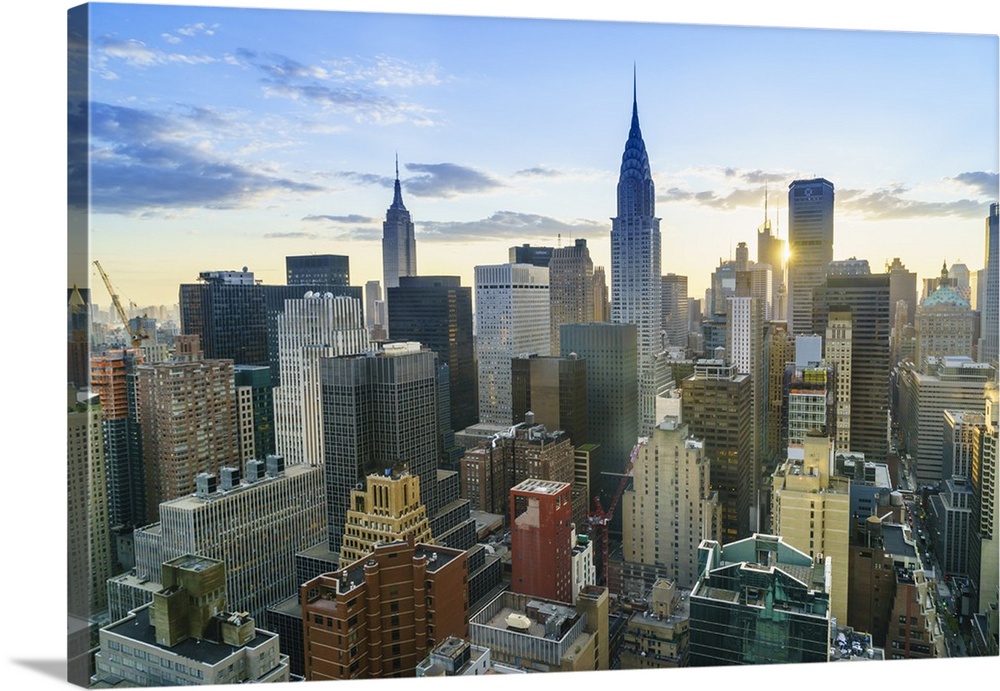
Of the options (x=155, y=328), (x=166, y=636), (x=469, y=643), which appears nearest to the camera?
(x=166, y=636)

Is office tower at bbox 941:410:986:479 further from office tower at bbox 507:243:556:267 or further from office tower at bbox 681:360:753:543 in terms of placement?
office tower at bbox 507:243:556:267

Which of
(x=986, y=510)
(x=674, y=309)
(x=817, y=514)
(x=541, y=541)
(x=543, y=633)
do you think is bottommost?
(x=543, y=633)

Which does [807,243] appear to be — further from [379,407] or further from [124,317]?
[124,317]

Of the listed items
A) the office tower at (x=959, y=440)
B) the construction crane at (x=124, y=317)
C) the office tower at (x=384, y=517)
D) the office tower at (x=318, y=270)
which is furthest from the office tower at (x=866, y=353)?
the construction crane at (x=124, y=317)

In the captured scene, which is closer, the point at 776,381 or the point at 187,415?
the point at 776,381

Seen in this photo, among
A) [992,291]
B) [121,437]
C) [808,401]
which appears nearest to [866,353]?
[808,401]

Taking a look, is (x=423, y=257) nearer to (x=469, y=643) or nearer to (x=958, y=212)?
(x=469, y=643)

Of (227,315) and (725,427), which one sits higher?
(227,315)

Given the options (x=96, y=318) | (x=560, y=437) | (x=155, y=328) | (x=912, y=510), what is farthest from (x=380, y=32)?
(x=912, y=510)

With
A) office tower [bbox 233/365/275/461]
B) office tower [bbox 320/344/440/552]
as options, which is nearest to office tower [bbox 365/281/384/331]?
office tower [bbox 320/344/440/552]
